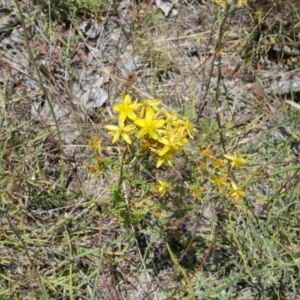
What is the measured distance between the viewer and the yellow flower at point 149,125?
61.5 inches

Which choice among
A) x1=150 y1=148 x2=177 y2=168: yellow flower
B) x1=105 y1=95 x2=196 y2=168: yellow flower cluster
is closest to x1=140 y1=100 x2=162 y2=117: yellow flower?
x1=105 y1=95 x2=196 y2=168: yellow flower cluster

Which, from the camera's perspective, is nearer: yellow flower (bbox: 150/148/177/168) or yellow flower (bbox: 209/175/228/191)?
yellow flower (bbox: 150/148/177/168)

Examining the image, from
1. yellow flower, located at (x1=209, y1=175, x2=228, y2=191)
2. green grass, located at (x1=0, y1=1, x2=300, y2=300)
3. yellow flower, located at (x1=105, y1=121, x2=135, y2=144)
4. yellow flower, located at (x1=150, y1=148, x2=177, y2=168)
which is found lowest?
green grass, located at (x1=0, y1=1, x2=300, y2=300)

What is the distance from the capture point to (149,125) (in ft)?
5.15

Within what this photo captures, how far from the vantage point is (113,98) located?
2488 mm

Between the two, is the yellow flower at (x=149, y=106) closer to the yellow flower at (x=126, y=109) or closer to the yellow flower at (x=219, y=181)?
the yellow flower at (x=126, y=109)

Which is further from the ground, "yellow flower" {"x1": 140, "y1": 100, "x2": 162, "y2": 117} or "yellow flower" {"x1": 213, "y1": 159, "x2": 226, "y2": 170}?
"yellow flower" {"x1": 140, "y1": 100, "x2": 162, "y2": 117}

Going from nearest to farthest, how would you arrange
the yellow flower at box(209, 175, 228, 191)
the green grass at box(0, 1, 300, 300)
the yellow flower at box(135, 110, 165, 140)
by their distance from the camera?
the yellow flower at box(135, 110, 165, 140)
the yellow flower at box(209, 175, 228, 191)
the green grass at box(0, 1, 300, 300)

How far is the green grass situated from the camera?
6.61ft

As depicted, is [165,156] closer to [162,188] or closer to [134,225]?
[162,188]

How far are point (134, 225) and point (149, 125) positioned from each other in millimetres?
683

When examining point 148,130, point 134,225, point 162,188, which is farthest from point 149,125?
point 134,225

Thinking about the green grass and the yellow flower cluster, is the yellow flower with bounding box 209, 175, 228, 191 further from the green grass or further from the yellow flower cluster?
the yellow flower cluster

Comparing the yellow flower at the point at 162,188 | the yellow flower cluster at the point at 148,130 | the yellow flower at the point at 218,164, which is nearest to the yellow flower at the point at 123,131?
the yellow flower cluster at the point at 148,130
